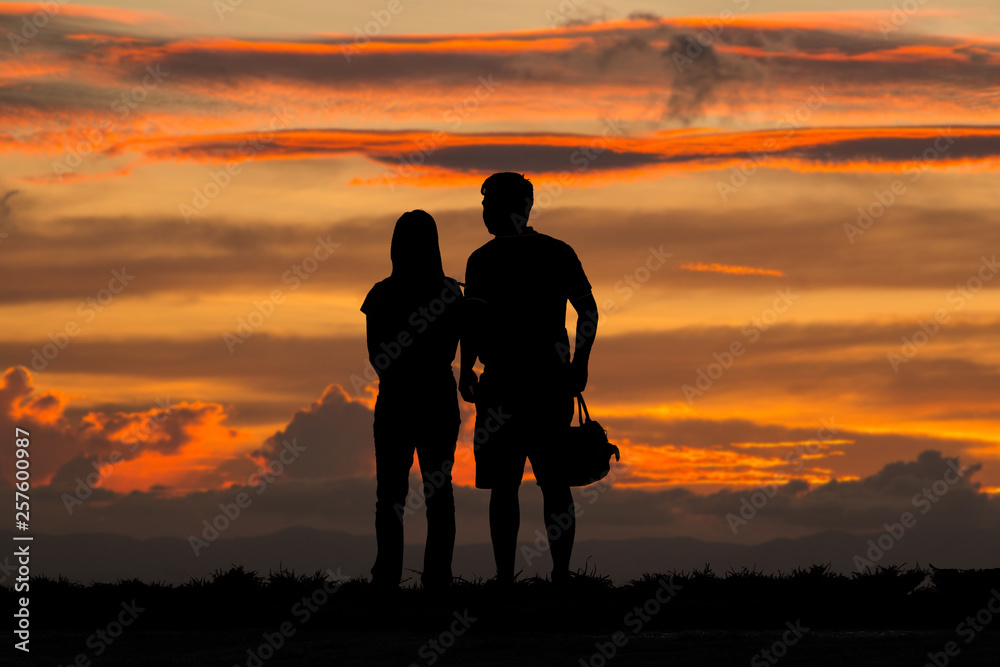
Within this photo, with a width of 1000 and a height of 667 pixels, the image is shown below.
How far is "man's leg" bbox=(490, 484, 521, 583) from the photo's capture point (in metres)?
10.3

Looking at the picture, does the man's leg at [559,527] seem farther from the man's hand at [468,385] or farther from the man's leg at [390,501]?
the man's leg at [390,501]

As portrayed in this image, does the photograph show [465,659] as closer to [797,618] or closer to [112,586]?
[797,618]

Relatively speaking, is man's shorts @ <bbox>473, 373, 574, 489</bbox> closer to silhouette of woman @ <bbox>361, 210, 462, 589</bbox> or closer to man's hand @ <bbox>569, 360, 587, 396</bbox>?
man's hand @ <bbox>569, 360, 587, 396</bbox>

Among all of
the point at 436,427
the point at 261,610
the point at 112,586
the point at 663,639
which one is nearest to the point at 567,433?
the point at 436,427

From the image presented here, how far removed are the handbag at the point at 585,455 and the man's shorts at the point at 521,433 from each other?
7 centimetres

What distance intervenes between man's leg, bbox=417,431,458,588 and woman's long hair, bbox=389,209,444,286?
1358mm

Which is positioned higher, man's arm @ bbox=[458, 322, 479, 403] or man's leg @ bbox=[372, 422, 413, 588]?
man's arm @ bbox=[458, 322, 479, 403]

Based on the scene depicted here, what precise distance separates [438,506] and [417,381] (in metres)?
1.08

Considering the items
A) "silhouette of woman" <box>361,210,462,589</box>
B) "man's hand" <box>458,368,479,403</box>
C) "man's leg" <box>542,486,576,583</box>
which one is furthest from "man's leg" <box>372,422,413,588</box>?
"man's leg" <box>542,486,576,583</box>

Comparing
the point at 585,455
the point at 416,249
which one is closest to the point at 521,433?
the point at 585,455

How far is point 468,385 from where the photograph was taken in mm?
10383

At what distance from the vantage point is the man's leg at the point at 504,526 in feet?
33.7

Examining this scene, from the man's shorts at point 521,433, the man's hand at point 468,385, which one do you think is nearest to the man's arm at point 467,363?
the man's hand at point 468,385

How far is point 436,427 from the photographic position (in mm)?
10375
